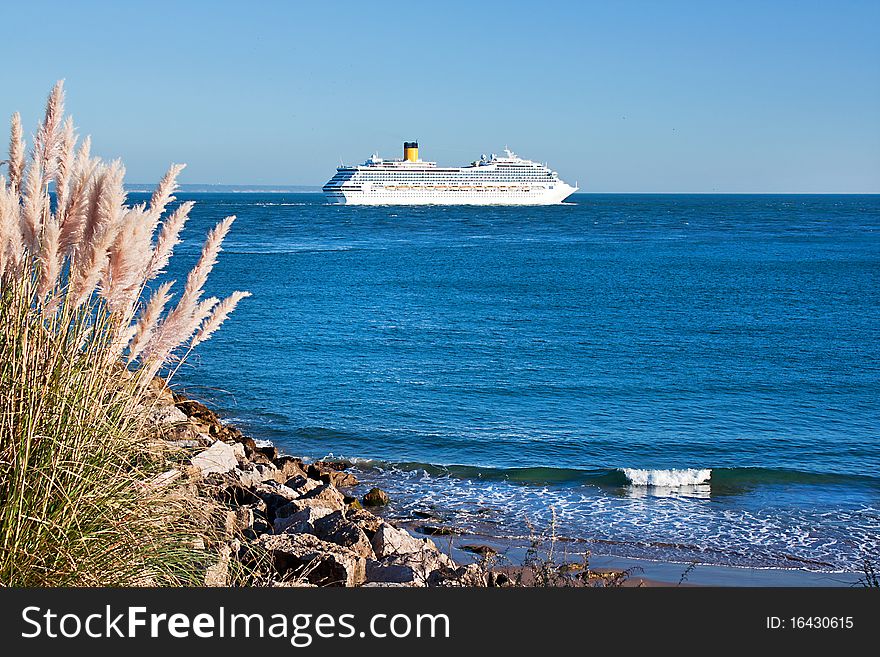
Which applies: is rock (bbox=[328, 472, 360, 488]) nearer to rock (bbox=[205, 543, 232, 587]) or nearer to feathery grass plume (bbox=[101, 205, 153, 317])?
rock (bbox=[205, 543, 232, 587])

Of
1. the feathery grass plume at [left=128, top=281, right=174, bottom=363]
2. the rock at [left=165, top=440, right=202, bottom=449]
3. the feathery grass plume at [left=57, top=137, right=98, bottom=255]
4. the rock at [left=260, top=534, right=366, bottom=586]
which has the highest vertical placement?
the feathery grass plume at [left=57, top=137, right=98, bottom=255]

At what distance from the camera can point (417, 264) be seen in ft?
133

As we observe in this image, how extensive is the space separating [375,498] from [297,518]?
10.8 ft

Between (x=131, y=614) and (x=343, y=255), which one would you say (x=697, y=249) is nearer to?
(x=343, y=255)

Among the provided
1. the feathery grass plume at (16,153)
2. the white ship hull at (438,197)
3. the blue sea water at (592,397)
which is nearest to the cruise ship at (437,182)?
the white ship hull at (438,197)

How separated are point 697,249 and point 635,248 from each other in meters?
3.37

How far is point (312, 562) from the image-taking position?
4.84 meters

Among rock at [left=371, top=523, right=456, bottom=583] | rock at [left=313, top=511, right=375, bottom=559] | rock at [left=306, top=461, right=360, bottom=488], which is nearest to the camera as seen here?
rock at [left=371, top=523, right=456, bottom=583]

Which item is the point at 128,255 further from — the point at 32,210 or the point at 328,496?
the point at 328,496

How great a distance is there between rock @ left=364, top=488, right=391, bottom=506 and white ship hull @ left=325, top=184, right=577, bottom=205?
9783cm

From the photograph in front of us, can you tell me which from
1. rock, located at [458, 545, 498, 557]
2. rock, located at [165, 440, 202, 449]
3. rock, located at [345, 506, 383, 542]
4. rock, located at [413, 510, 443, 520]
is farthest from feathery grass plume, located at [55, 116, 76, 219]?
rock, located at [413, 510, 443, 520]

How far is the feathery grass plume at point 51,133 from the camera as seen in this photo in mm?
3393

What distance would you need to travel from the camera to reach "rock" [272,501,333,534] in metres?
6.06

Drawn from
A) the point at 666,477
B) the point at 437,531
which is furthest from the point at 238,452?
the point at 666,477
